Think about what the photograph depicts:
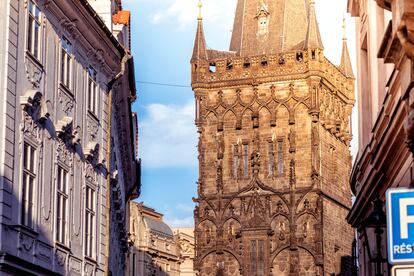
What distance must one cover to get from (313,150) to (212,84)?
30.6 feet

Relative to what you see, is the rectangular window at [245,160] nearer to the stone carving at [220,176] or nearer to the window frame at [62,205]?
the stone carving at [220,176]

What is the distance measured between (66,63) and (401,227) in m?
15.6

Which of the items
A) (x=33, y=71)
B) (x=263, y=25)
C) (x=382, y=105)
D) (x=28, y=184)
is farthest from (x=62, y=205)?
(x=263, y=25)

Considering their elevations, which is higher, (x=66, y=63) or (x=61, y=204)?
(x=66, y=63)

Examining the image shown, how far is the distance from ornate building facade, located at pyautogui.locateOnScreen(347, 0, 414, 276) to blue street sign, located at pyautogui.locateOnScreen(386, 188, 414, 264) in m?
2.33

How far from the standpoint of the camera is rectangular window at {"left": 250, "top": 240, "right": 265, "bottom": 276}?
7444cm

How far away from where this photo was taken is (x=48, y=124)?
22.8 meters

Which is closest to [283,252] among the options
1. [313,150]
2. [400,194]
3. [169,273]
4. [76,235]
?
[313,150]

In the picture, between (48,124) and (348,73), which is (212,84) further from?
(48,124)

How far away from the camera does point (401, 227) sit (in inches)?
408

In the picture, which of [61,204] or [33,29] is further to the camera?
[61,204]

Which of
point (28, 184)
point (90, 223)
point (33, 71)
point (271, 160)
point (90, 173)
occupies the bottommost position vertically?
point (28, 184)

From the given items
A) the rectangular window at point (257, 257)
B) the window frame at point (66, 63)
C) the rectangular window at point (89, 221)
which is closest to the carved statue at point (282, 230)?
the rectangular window at point (257, 257)

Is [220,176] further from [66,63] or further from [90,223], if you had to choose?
[66,63]
